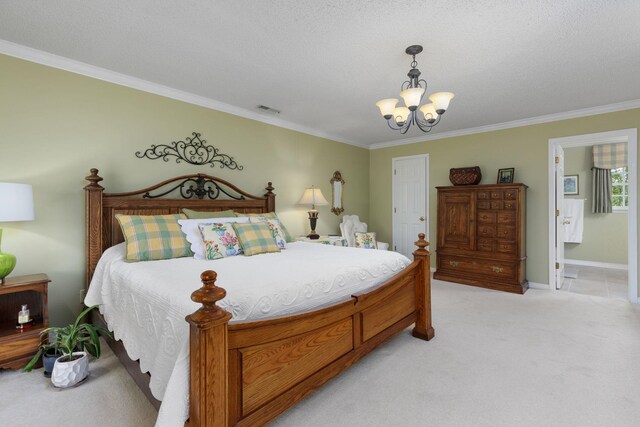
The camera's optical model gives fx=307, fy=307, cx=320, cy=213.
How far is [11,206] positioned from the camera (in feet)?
6.77

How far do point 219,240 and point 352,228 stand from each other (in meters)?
2.97

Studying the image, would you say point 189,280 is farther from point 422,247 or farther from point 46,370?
point 422,247

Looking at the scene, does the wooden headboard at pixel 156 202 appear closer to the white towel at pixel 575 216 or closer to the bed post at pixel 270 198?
the bed post at pixel 270 198

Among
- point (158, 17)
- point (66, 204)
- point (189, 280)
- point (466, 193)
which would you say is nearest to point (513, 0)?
point (158, 17)

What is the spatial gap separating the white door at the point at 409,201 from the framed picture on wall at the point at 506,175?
115 centimetres

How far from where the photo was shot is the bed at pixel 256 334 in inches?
47.7

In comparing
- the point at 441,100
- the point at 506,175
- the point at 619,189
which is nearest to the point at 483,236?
the point at 506,175

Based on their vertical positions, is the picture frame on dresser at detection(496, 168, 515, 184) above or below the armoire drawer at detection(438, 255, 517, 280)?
above

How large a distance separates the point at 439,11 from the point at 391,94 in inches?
54.9

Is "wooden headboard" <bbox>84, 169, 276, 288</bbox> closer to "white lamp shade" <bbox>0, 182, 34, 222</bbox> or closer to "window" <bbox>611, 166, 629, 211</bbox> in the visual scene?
"white lamp shade" <bbox>0, 182, 34, 222</bbox>

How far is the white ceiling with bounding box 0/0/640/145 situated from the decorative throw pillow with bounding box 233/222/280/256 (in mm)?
1429

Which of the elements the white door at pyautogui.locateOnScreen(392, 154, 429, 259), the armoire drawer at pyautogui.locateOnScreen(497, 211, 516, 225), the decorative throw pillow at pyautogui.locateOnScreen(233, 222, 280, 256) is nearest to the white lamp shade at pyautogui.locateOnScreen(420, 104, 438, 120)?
the decorative throw pillow at pyautogui.locateOnScreen(233, 222, 280, 256)

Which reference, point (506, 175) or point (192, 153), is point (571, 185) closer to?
point (506, 175)

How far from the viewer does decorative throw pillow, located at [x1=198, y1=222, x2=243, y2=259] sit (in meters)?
2.57
